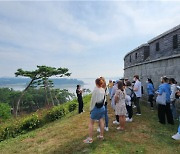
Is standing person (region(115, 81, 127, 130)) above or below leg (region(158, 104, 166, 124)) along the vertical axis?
above

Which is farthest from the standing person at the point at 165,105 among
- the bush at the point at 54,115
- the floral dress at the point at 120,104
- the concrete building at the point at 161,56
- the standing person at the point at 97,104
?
the bush at the point at 54,115

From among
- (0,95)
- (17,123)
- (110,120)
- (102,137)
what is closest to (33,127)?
(17,123)

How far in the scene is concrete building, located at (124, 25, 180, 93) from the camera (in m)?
10.8

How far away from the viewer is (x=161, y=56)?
1312cm

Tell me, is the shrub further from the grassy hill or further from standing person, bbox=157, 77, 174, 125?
standing person, bbox=157, 77, 174, 125

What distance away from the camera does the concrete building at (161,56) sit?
1077 cm

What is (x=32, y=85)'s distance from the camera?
37.2 m

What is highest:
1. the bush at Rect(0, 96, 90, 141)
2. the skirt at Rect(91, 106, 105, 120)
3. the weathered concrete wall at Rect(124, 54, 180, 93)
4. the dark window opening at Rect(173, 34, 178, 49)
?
the dark window opening at Rect(173, 34, 178, 49)

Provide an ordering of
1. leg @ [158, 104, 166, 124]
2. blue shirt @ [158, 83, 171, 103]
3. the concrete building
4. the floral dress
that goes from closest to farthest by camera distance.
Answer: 1. the floral dress
2. blue shirt @ [158, 83, 171, 103]
3. leg @ [158, 104, 166, 124]
4. the concrete building

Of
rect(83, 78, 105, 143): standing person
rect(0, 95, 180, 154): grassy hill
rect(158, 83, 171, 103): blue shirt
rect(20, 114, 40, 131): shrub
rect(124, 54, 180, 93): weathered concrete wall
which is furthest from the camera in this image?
rect(20, 114, 40, 131): shrub

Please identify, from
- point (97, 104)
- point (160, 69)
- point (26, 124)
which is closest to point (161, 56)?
point (160, 69)

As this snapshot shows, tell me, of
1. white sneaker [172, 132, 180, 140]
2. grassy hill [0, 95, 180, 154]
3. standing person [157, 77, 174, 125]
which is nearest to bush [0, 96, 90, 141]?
grassy hill [0, 95, 180, 154]

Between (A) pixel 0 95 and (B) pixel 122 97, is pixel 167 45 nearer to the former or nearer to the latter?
(B) pixel 122 97

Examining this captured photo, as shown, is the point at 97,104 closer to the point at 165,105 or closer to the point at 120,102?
the point at 120,102
